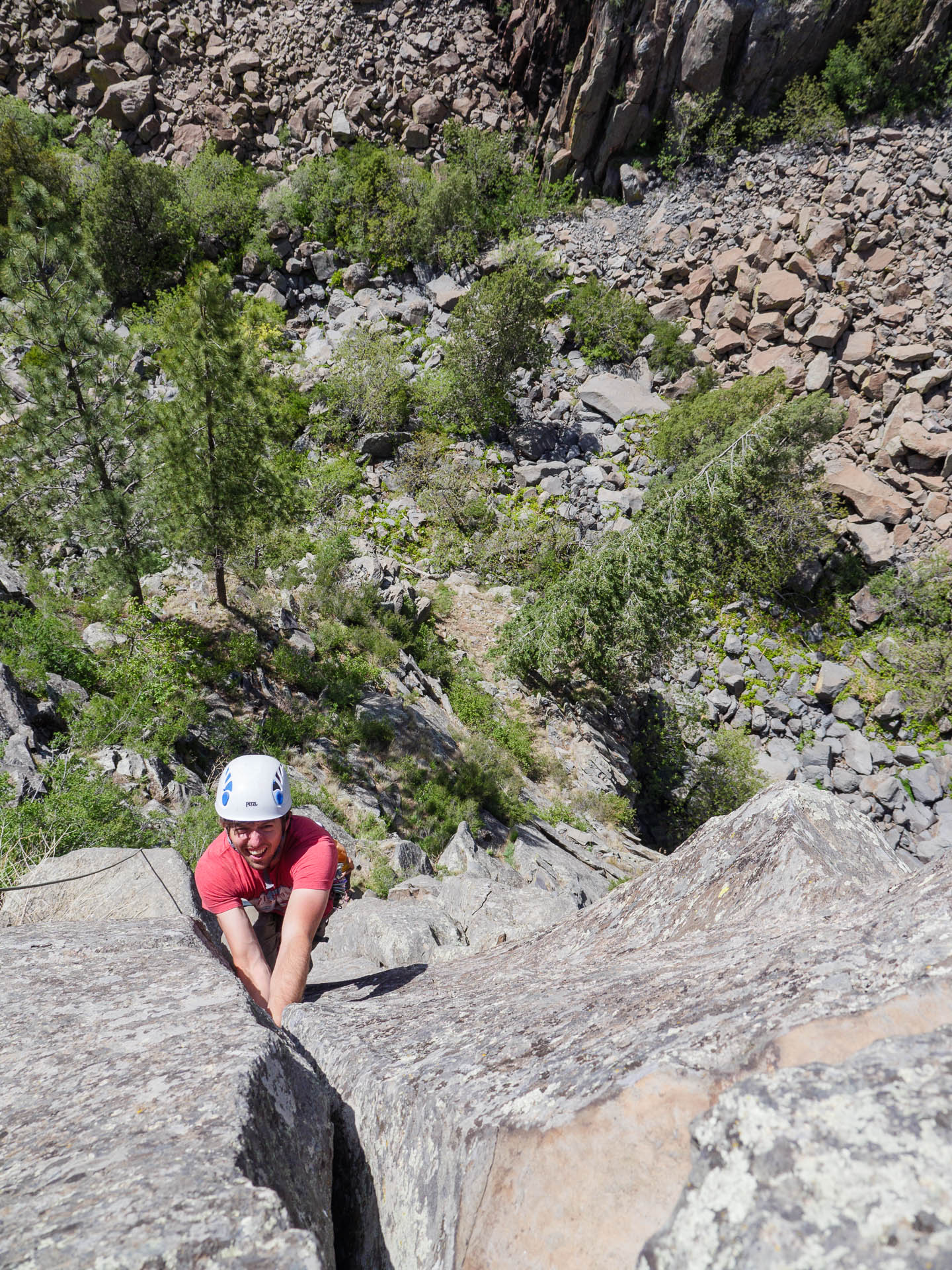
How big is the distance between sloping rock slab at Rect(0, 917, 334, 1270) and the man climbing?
0.42 metres

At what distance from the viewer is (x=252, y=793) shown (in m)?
3.59

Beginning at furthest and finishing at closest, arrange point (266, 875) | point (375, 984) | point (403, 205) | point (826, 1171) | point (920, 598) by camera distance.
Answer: point (403, 205) < point (920, 598) < point (375, 984) < point (266, 875) < point (826, 1171)

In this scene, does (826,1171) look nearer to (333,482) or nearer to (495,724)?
(495,724)

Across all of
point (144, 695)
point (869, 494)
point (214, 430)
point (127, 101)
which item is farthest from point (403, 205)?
point (144, 695)

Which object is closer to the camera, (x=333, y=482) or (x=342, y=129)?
(x=333, y=482)

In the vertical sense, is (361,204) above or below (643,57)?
below

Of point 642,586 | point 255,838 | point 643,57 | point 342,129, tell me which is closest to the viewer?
point 255,838

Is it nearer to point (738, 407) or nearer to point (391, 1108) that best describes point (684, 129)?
point (738, 407)

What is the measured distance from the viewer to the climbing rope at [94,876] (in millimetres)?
4535

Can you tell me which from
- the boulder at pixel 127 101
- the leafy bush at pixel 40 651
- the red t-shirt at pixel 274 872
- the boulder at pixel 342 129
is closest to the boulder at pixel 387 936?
the red t-shirt at pixel 274 872

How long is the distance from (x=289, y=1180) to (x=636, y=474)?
74.1 ft

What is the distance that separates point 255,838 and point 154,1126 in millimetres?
1877

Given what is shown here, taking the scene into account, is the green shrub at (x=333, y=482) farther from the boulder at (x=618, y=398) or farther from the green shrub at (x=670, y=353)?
the green shrub at (x=670, y=353)

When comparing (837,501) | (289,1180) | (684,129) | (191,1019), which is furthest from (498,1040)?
(684,129)
